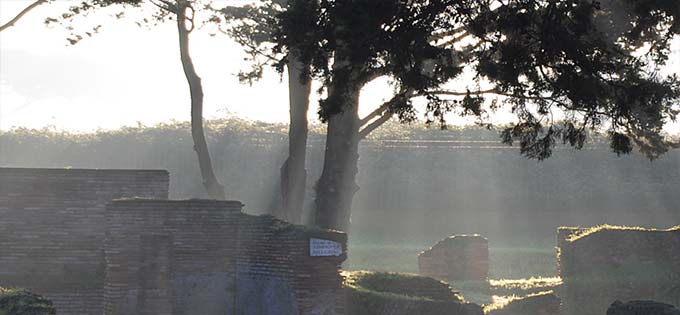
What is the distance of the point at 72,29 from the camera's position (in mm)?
22922

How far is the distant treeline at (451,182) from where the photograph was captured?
44781 mm

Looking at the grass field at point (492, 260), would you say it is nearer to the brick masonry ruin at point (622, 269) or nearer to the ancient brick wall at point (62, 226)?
the brick masonry ruin at point (622, 269)

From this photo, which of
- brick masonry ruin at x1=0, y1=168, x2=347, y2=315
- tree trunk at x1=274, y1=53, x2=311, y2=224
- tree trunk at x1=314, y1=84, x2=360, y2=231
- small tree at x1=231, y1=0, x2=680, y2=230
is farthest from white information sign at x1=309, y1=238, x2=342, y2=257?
tree trunk at x1=274, y1=53, x2=311, y2=224

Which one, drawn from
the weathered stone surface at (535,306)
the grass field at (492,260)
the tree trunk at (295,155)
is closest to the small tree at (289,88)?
the tree trunk at (295,155)

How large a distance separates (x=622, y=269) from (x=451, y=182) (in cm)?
2416

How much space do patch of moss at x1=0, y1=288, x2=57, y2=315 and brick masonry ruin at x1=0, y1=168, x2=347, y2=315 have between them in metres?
3.39

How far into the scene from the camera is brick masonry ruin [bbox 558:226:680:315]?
22.9 m

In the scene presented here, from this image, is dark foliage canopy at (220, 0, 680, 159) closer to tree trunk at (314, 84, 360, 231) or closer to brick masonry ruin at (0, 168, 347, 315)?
brick masonry ruin at (0, 168, 347, 315)

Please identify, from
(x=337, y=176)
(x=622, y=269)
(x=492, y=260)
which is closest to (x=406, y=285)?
(x=337, y=176)

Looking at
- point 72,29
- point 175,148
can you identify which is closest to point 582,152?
point 175,148

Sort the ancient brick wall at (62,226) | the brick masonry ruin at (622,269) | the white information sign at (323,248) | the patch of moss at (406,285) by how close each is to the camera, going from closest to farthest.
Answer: the white information sign at (323,248)
the ancient brick wall at (62,226)
the patch of moss at (406,285)
the brick masonry ruin at (622,269)

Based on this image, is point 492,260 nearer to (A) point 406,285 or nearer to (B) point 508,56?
(A) point 406,285

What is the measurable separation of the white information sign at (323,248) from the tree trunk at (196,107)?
29.2ft

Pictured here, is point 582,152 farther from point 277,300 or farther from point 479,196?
point 277,300
